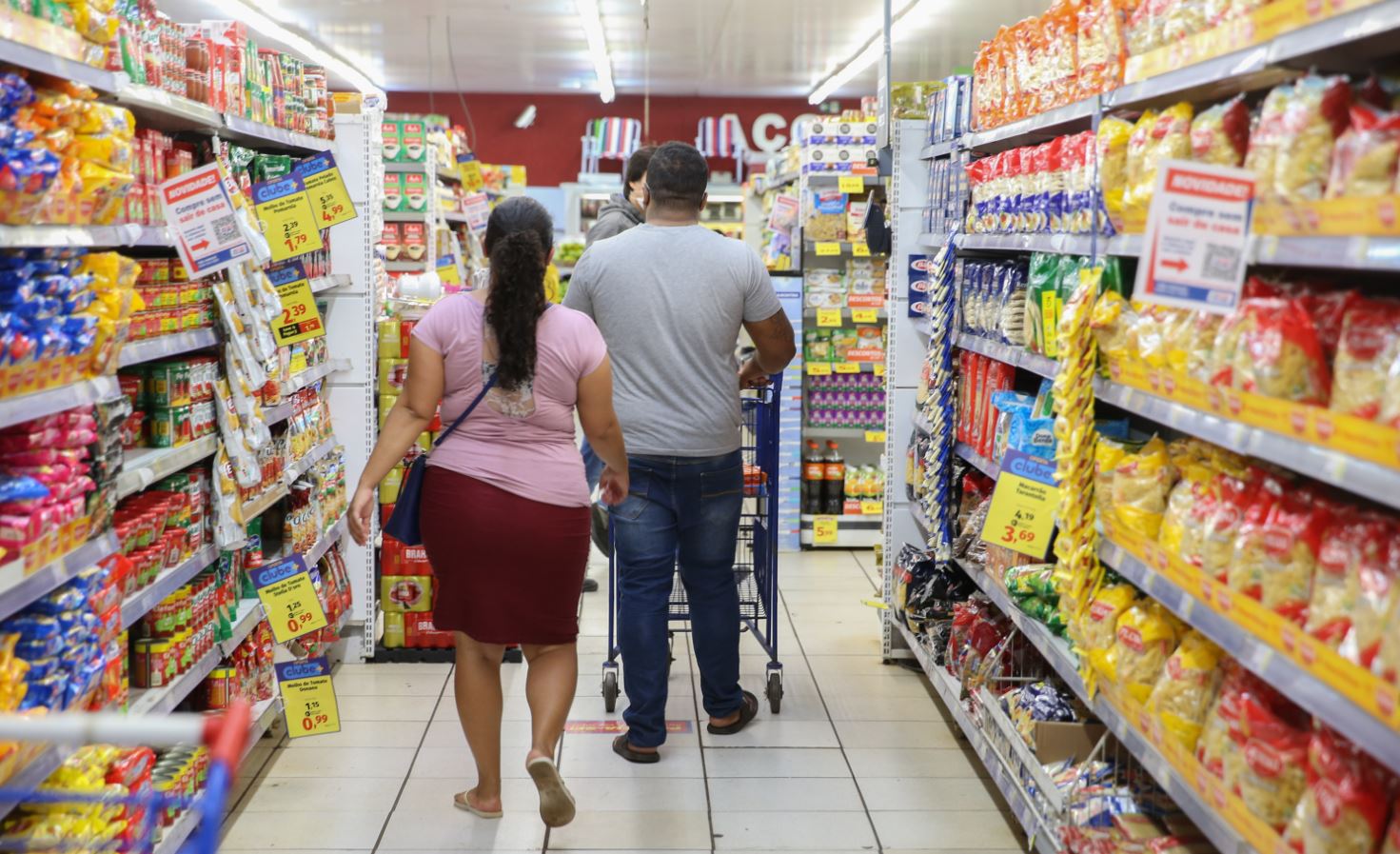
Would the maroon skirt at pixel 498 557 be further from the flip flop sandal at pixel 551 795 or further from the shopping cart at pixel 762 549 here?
the shopping cart at pixel 762 549

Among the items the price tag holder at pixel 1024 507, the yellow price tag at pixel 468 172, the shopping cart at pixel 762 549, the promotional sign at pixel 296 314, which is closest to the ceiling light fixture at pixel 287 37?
the yellow price tag at pixel 468 172

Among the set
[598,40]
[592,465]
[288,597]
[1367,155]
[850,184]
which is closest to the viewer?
[1367,155]

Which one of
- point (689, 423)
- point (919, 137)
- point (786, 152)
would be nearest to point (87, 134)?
point (689, 423)

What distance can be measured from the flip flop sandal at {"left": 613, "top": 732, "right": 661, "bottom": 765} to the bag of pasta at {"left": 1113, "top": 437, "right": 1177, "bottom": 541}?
78.5 inches

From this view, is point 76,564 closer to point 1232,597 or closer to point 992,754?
point 1232,597

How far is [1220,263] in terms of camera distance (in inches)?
89.0

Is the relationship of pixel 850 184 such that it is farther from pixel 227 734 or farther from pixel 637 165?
pixel 227 734

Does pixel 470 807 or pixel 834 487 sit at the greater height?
pixel 834 487

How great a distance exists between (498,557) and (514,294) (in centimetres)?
70

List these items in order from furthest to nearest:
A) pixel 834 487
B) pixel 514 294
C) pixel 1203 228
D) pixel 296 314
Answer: pixel 834 487
pixel 296 314
pixel 514 294
pixel 1203 228

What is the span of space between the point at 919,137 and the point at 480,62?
463 inches

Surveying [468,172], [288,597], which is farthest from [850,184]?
[288,597]

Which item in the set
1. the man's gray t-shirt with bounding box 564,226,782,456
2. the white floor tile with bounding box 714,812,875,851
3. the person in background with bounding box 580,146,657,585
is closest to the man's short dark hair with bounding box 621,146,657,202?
the person in background with bounding box 580,146,657,585

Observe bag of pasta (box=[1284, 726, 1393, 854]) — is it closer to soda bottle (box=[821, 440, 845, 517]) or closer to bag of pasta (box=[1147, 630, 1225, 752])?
bag of pasta (box=[1147, 630, 1225, 752])
